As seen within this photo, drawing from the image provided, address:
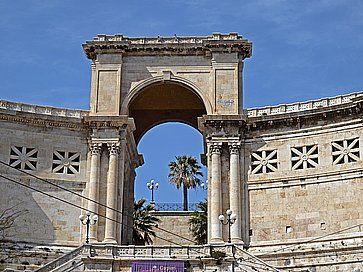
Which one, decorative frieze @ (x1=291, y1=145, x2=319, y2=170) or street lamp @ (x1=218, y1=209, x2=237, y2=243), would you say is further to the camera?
decorative frieze @ (x1=291, y1=145, x2=319, y2=170)

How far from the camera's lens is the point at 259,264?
1690 inches

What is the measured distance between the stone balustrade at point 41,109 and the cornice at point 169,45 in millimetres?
4029

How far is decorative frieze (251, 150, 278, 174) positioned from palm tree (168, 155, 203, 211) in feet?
108

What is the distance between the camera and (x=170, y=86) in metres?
54.7

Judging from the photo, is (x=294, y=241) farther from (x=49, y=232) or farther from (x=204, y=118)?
(x=49, y=232)

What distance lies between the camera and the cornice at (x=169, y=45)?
5181 centimetres

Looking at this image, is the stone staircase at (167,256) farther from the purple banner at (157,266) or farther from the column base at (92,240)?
the column base at (92,240)

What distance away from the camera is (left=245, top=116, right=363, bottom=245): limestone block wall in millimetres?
47062

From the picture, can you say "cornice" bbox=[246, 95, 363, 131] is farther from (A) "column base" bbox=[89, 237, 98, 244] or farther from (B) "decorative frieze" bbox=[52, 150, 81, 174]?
(A) "column base" bbox=[89, 237, 98, 244]

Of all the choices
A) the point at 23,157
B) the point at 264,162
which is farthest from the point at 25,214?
the point at 264,162

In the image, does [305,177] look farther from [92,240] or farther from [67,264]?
[67,264]

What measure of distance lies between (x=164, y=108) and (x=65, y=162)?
35.3 ft

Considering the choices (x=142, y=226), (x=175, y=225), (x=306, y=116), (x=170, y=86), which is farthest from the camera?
(x=175, y=225)

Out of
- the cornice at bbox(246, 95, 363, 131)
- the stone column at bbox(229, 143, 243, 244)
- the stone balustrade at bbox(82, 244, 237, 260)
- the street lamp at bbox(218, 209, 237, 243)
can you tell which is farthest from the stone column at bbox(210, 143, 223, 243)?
the stone balustrade at bbox(82, 244, 237, 260)
